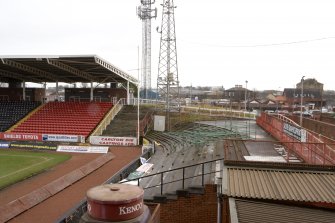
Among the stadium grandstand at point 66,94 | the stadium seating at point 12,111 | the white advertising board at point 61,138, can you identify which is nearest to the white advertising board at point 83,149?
the white advertising board at point 61,138

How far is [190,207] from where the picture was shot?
441 inches

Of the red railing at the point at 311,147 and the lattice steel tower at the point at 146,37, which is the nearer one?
the red railing at the point at 311,147

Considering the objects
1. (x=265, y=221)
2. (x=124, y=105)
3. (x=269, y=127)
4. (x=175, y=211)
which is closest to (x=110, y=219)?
(x=265, y=221)

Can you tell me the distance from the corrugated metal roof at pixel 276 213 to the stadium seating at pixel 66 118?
2697cm

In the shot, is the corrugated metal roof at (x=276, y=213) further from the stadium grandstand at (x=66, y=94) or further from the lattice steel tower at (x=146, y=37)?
the lattice steel tower at (x=146, y=37)

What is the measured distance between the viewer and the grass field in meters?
19.6

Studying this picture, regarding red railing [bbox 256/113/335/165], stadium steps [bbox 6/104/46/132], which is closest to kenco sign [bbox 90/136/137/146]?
stadium steps [bbox 6/104/46/132]

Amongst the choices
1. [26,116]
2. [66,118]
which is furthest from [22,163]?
[26,116]

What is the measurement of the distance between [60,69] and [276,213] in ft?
108

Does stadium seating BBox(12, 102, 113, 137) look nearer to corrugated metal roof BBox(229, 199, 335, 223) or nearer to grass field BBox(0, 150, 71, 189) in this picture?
grass field BBox(0, 150, 71, 189)

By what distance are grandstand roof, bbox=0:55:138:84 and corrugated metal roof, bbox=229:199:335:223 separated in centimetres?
2514

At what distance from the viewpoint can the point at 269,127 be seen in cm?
2603

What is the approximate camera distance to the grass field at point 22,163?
64.2 feet

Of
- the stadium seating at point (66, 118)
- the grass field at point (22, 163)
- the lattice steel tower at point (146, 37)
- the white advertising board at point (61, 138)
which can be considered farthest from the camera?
the lattice steel tower at point (146, 37)
